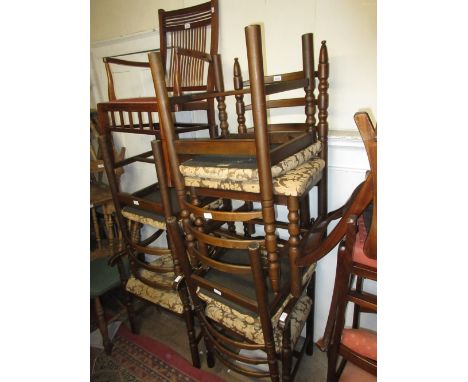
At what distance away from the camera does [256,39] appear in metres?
0.73

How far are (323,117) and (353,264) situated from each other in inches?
24.2

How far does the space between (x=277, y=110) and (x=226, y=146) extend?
606 millimetres

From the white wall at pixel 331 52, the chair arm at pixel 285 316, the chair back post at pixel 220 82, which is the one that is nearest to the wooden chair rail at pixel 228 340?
the chair arm at pixel 285 316

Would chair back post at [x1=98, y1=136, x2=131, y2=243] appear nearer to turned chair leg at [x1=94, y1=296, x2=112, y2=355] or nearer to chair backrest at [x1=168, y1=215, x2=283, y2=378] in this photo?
turned chair leg at [x1=94, y1=296, x2=112, y2=355]

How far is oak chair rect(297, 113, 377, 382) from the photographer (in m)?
0.73

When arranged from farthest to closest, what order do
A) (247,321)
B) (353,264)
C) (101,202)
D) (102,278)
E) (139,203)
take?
(101,202) < (102,278) < (139,203) < (247,321) < (353,264)

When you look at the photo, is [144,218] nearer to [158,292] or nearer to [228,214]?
Answer: [158,292]

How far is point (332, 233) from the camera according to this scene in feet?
2.74

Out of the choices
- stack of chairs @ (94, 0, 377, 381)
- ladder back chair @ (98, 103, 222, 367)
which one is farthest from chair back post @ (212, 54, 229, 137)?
ladder back chair @ (98, 103, 222, 367)

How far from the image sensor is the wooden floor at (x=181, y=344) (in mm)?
1448

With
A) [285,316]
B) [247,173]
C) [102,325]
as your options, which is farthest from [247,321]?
[102,325]

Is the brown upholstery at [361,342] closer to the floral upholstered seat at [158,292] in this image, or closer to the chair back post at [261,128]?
the chair back post at [261,128]
